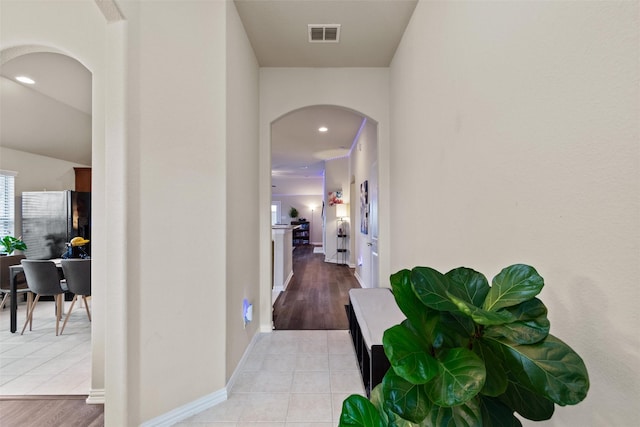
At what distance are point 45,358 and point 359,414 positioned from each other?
353cm

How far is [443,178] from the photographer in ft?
5.94

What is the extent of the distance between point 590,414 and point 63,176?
756 centimetres

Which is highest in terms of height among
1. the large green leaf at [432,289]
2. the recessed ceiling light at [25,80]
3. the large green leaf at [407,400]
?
the recessed ceiling light at [25,80]

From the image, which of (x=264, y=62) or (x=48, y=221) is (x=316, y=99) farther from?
(x=48, y=221)

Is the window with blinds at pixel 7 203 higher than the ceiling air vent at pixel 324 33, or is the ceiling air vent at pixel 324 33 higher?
the ceiling air vent at pixel 324 33

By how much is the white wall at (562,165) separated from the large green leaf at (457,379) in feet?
1.70

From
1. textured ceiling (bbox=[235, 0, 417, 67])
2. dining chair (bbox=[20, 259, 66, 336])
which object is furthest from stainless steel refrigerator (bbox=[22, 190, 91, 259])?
textured ceiling (bbox=[235, 0, 417, 67])

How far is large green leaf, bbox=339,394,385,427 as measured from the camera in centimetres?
72

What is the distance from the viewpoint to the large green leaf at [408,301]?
25.8 inches

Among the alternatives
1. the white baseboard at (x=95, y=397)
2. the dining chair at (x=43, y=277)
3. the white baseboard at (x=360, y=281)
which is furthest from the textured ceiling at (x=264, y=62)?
the white baseboard at (x=360, y=281)

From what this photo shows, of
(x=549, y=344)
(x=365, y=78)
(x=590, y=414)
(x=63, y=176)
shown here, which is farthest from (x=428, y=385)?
(x=63, y=176)

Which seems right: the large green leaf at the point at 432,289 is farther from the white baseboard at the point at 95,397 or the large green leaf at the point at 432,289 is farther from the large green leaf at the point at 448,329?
the white baseboard at the point at 95,397

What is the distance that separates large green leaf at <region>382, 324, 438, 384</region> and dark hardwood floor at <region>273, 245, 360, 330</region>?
3053 mm

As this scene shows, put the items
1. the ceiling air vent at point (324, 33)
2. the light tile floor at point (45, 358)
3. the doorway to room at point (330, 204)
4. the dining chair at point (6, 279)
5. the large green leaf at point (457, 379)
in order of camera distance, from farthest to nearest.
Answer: the doorway to room at point (330, 204), the dining chair at point (6, 279), the ceiling air vent at point (324, 33), the light tile floor at point (45, 358), the large green leaf at point (457, 379)
